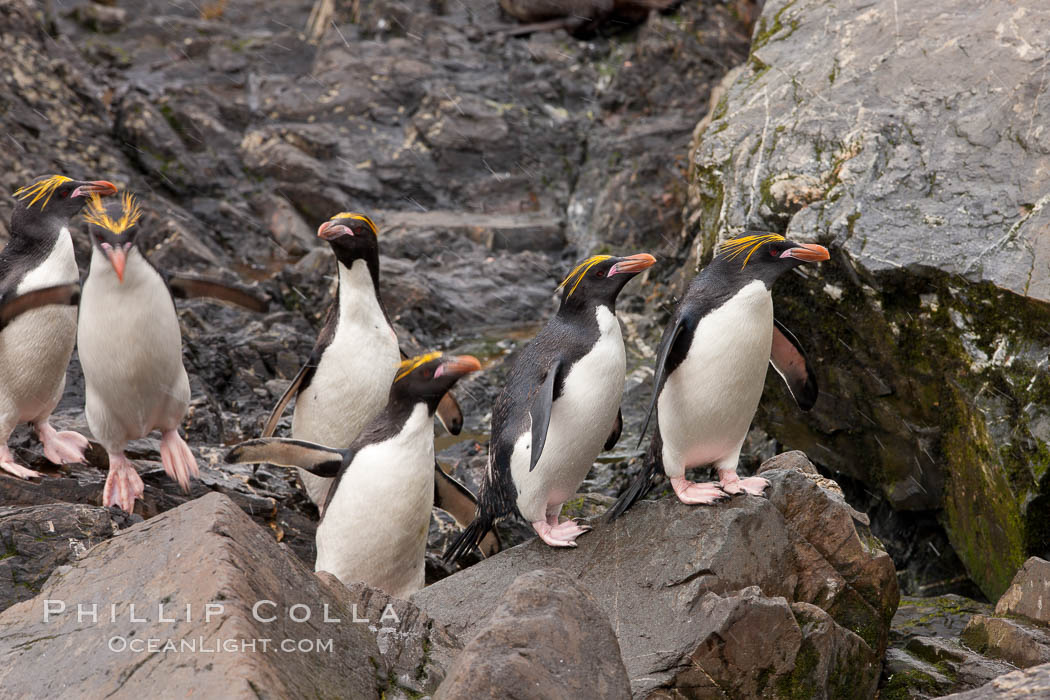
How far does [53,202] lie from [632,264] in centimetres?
316

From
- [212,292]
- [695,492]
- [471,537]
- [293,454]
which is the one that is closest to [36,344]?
[293,454]

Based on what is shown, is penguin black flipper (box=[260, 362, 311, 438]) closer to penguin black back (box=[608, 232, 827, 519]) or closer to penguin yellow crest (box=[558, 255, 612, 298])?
penguin yellow crest (box=[558, 255, 612, 298])

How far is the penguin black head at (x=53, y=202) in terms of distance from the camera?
18.4 ft

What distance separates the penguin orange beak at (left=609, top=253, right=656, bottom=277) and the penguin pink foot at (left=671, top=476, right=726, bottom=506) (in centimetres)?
96

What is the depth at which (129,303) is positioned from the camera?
5.09m

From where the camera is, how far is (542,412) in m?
4.41

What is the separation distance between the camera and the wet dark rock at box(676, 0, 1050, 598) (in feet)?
17.2

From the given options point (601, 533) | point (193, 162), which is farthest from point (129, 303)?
point (193, 162)

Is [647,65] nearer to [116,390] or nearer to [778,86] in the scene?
[778,86]

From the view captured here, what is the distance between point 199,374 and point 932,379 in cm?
501

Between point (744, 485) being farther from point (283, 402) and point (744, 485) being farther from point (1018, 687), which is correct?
point (283, 402)

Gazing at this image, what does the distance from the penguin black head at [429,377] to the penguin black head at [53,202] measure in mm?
1906

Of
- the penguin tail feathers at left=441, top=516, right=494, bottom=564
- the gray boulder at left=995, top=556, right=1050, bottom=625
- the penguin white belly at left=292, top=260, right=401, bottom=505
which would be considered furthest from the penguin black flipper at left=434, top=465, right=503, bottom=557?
the gray boulder at left=995, top=556, right=1050, bottom=625

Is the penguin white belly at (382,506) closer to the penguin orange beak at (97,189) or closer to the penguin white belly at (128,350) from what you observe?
the penguin white belly at (128,350)
